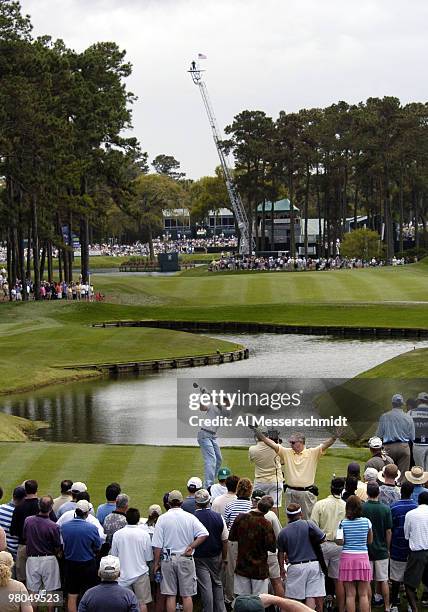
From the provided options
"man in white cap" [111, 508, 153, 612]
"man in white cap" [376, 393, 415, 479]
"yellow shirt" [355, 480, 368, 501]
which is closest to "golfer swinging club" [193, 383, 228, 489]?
"man in white cap" [376, 393, 415, 479]

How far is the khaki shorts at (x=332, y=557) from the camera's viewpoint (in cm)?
1695

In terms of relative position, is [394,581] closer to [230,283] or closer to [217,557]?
[217,557]

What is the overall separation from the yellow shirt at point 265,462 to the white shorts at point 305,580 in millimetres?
3771

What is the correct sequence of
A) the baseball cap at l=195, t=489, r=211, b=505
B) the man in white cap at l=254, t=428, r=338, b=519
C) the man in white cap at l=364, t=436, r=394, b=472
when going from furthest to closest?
the man in white cap at l=364, t=436, r=394, b=472, the man in white cap at l=254, t=428, r=338, b=519, the baseball cap at l=195, t=489, r=211, b=505

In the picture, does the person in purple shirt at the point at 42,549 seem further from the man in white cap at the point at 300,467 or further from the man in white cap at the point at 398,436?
the man in white cap at the point at 398,436

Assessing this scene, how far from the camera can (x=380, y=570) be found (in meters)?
17.3

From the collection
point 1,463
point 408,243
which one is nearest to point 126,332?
point 1,463

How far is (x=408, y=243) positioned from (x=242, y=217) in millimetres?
25196

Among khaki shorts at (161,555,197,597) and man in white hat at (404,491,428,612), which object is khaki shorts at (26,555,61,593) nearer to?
khaki shorts at (161,555,197,597)

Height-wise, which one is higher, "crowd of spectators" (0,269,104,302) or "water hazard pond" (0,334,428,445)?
"crowd of spectators" (0,269,104,302)

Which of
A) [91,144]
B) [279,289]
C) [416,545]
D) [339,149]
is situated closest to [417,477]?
[416,545]

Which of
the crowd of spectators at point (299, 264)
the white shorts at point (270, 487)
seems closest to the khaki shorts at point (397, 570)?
the white shorts at point (270, 487)

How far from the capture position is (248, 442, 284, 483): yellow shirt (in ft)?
66.1

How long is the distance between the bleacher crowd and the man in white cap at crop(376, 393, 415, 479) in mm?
4141
